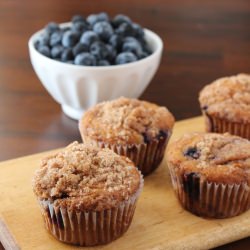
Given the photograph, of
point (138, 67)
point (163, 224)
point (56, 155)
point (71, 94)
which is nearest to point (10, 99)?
point (71, 94)

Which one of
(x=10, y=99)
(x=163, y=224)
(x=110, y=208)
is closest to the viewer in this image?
(x=110, y=208)

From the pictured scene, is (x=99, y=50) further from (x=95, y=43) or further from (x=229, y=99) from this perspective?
(x=229, y=99)

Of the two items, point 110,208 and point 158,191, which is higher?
point 110,208

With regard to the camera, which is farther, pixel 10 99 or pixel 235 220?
pixel 10 99

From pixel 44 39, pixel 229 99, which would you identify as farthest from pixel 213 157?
pixel 44 39

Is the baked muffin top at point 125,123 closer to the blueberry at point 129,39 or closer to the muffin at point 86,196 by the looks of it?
the muffin at point 86,196

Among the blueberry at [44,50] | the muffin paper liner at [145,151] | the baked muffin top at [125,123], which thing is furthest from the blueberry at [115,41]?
the muffin paper liner at [145,151]

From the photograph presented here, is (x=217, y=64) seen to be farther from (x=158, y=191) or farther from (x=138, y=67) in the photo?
(x=158, y=191)

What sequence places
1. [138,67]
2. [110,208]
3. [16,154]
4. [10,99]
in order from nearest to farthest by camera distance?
[110,208], [16,154], [138,67], [10,99]
